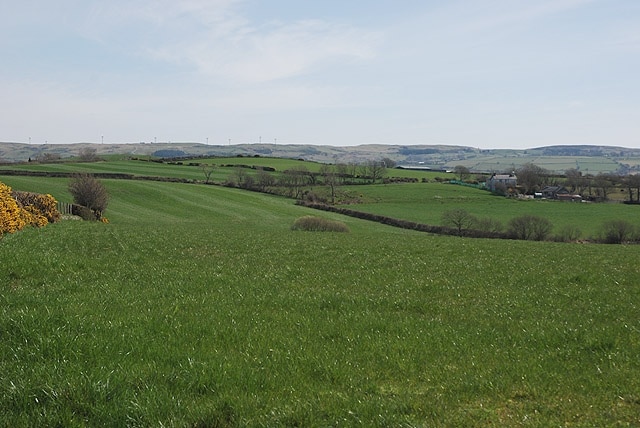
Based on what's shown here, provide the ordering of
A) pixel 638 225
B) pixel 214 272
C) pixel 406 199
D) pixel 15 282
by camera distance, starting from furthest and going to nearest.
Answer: pixel 406 199, pixel 638 225, pixel 214 272, pixel 15 282

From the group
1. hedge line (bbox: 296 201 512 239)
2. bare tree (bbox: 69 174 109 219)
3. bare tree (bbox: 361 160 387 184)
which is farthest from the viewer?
bare tree (bbox: 361 160 387 184)

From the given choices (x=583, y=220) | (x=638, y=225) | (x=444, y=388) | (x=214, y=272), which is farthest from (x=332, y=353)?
(x=583, y=220)

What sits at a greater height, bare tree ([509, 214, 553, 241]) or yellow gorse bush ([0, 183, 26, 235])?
yellow gorse bush ([0, 183, 26, 235])

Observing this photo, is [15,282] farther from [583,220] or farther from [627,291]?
[583,220]

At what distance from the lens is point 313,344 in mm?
9172

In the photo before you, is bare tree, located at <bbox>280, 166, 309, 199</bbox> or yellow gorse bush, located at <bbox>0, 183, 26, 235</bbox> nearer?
yellow gorse bush, located at <bbox>0, 183, 26, 235</bbox>

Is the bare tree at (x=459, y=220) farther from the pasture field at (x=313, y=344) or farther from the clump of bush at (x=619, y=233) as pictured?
the pasture field at (x=313, y=344)

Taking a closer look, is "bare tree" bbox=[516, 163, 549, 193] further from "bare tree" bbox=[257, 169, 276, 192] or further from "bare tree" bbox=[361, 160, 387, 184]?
"bare tree" bbox=[257, 169, 276, 192]

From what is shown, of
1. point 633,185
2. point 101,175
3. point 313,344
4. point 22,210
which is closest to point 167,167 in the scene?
point 101,175

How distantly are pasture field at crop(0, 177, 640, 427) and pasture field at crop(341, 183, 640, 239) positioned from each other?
180 feet

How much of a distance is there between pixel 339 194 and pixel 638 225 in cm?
4922

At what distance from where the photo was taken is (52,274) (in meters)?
15.1

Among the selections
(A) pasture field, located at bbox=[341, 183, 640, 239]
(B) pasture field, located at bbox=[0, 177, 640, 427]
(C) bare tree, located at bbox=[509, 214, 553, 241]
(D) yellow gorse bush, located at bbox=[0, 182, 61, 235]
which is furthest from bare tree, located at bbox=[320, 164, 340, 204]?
(B) pasture field, located at bbox=[0, 177, 640, 427]

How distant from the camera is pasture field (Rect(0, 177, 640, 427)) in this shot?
6.61m
